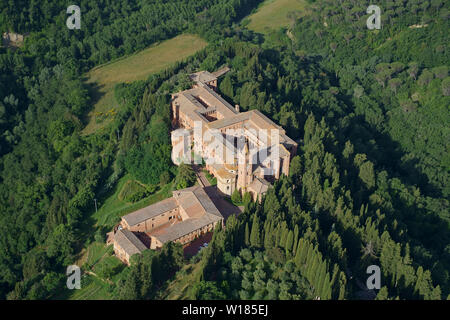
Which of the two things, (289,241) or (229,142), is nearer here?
(289,241)

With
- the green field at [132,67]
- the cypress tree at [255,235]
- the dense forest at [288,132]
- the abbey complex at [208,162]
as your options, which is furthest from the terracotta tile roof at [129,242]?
the green field at [132,67]

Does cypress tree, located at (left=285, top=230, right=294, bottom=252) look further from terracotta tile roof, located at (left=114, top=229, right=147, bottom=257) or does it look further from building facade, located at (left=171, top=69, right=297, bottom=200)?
terracotta tile roof, located at (left=114, top=229, right=147, bottom=257)

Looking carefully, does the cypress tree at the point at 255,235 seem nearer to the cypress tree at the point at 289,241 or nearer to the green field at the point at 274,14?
the cypress tree at the point at 289,241

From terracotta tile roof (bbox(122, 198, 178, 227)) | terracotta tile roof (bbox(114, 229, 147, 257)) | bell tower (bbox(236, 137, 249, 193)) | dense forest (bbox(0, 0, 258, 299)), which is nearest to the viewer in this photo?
terracotta tile roof (bbox(114, 229, 147, 257))

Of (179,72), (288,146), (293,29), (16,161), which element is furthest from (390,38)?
(16,161)

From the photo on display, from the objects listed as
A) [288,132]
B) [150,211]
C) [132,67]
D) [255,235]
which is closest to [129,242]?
[150,211]

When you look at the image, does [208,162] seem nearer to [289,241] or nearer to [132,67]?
[289,241]

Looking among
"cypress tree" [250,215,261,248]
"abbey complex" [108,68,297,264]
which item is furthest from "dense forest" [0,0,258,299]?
"cypress tree" [250,215,261,248]
